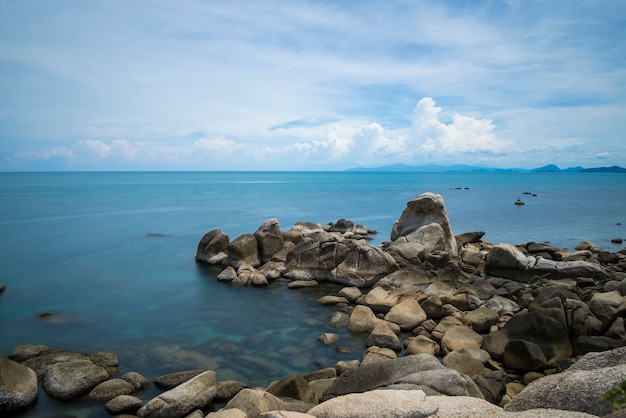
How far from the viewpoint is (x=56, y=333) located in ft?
49.7

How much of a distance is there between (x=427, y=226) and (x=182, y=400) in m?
17.6

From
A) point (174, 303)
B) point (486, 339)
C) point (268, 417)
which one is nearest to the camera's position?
point (268, 417)

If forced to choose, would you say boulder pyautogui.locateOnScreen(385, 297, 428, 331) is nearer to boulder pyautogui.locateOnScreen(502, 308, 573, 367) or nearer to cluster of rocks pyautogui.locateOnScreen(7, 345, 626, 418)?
boulder pyautogui.locateOnScreen(502, 308, 573, 367)

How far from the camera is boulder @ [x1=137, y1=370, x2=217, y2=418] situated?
958 centimetres

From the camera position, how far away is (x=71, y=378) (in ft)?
35.9

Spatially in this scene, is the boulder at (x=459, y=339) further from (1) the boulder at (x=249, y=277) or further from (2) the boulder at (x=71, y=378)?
(1) the boulder at (x=249, y=277)

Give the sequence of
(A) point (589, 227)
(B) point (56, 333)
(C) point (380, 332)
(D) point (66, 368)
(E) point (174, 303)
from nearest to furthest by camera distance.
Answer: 1. (D) point (66, 368)
2. (C) point (380, 332)
3. (B) point (56, 333)
4. (E) point (174, 303)
5. (A) point (589, 227)

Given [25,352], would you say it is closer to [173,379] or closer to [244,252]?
[173,379]

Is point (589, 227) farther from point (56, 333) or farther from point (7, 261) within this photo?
point (7, 261)

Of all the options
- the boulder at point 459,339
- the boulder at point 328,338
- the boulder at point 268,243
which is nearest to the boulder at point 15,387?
the boulder at point 328,338

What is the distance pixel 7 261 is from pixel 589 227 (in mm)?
45762

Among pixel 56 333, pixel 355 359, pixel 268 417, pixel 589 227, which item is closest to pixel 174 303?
pixel 56 333

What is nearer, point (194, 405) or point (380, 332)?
point (194, 405)

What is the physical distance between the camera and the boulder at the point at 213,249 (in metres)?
25.7
